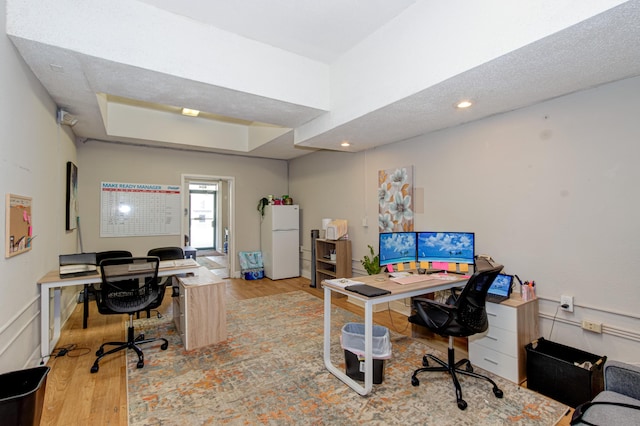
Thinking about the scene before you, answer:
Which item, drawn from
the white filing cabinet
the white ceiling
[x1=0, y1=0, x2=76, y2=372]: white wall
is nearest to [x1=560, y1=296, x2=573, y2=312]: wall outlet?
the white filing cabinet

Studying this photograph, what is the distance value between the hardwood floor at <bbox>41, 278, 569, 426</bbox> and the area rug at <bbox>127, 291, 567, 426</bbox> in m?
0.12

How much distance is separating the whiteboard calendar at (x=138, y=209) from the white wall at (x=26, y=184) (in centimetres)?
164

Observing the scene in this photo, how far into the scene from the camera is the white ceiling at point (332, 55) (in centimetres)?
194

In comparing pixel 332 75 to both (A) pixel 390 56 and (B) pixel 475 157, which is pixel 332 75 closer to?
(A) pixel 390 56

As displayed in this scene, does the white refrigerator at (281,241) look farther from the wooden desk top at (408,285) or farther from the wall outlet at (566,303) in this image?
the wall outlet at (566,303)

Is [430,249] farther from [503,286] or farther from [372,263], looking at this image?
[372,263]

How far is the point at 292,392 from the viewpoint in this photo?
237 cm

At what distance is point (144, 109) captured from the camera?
498 cm

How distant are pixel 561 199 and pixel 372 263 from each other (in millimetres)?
2344

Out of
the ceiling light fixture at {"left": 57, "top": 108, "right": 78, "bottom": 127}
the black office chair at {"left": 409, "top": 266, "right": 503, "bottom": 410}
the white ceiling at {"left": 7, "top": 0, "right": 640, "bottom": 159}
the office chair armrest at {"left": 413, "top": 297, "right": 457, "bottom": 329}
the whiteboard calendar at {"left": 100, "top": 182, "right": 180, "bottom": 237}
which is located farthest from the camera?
the whiteboard calendar at {"left": 100, "top": 182, "right": 180, "bottom": 237}

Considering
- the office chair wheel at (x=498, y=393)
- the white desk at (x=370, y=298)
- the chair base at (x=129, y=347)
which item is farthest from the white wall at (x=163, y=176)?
the office chair wheel at (x=498, y=393)

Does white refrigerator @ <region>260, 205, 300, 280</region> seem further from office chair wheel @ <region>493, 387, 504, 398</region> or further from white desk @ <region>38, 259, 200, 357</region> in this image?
office chair wheel @ <region>493, 387, 504, 398</region>

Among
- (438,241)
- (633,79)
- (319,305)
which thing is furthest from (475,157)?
(319,305)

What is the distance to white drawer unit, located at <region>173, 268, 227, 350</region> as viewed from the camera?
3039mm
